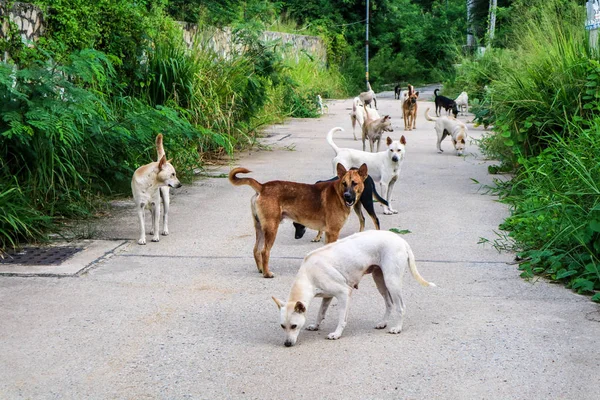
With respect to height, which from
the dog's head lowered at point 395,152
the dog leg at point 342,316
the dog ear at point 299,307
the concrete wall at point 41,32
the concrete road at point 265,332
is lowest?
the concrete road at point 265,332

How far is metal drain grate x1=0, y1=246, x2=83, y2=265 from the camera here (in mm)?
7496

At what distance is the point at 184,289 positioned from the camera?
675 cm

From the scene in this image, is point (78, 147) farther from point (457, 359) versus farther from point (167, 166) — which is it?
point (457, 359)

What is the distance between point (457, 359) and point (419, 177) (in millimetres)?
7715

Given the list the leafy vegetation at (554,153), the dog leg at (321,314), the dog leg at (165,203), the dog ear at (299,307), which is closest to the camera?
the dog ear at (299,307)

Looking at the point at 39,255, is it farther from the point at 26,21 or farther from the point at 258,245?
the point at 26,21

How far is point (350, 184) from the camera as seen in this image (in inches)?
282

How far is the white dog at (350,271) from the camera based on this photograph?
5527mm

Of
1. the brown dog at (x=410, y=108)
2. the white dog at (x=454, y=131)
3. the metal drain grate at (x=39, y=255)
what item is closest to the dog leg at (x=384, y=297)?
the metal drain grate at (x=39, y=255)

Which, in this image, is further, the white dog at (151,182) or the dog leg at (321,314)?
the white dog at (151,182)

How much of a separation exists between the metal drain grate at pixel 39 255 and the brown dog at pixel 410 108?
40.8 ft

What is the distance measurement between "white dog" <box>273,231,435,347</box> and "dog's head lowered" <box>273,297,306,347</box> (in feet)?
0.11

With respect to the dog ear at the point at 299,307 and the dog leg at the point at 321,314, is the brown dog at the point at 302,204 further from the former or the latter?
the dog ear at the point at 299,307

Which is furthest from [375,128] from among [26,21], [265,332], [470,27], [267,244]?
[470,27]
